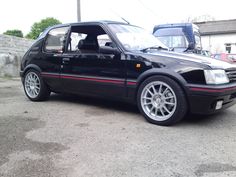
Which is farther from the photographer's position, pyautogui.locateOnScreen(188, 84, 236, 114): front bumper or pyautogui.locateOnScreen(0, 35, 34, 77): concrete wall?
pyautogui.locateOnScreen(0, 35, 34, 77): concrete wall

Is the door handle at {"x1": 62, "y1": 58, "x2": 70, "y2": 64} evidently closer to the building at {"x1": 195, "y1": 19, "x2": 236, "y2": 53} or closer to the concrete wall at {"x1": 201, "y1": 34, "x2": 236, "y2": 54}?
the concrete wall at {"x1": 201, "y1": 34, "x2": 236, "y2": 54}

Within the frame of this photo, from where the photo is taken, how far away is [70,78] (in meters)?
4.90

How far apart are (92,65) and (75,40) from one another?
28.9 inches

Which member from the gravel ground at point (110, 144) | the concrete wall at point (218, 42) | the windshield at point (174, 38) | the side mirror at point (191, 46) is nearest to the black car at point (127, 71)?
the gravel ground at point (110, 144)

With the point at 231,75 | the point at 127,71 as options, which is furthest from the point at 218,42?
the point at 127,71

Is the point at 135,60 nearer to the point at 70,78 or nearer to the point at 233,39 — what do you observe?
the point at 70,78

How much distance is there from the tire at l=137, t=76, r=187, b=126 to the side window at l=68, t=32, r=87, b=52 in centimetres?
158

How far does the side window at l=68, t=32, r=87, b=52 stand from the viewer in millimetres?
4867

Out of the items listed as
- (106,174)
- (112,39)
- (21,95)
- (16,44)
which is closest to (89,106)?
(112,39)

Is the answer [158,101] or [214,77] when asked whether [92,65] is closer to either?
[158,101]

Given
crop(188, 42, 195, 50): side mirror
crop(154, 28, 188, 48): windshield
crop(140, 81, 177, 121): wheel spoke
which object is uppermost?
crop(154, 28, 188, 48): windshield

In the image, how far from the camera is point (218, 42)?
3656cm

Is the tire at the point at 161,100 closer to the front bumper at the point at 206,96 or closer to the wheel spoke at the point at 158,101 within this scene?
the wheel spoke at the point at 158,101

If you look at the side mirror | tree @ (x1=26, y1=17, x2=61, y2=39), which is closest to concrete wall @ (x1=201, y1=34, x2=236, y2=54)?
tree @ (x1=26, y1=17, x2=61, y2=39)
